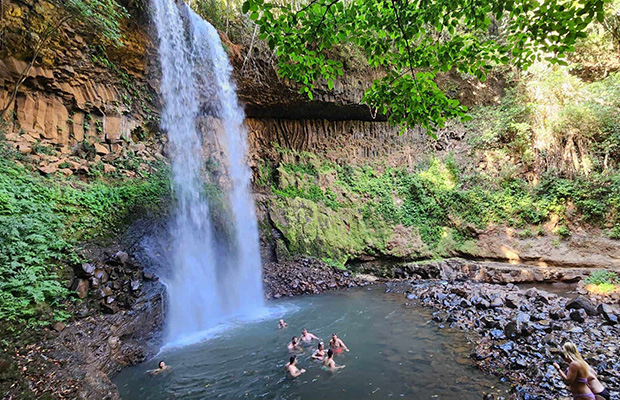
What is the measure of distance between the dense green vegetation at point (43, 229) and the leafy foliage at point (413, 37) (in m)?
5.50

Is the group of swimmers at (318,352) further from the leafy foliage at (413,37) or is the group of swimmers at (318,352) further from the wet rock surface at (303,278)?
the leafy foliage at (413,37)

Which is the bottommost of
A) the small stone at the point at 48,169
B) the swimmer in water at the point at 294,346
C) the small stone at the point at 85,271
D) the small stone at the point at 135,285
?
the swimmer in water at the point at 294,346

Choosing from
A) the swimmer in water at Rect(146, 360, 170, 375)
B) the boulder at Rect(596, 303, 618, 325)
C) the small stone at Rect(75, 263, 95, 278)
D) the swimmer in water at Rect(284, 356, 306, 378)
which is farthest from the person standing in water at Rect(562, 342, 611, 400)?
the small stone at Rect(75, 263, 95, 278)

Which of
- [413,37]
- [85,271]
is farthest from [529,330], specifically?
[85,271]

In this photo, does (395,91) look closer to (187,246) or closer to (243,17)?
(187,246)

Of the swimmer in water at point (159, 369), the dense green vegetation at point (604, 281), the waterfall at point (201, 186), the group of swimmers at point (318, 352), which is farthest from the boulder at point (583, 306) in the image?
the swimmer in water at point (159, 369)

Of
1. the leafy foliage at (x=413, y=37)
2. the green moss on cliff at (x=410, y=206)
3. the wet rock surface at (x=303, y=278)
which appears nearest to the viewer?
the leafy foliage at (x=413, y=37)

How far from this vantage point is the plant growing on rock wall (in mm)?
7203

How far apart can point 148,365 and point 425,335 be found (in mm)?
6052

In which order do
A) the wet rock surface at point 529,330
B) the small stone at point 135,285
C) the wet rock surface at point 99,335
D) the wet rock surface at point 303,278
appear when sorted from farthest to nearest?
the wet rock surface at point 303,278 < the small stone at point 135,285 < the wet rock surface at point 529,330 < the wet rock surface at point 99,335

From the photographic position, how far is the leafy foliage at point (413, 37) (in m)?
2.64

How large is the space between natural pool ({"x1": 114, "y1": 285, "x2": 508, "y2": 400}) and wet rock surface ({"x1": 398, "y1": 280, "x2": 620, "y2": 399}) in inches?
15.4

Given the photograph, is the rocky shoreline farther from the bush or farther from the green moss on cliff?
the green moss on cliff

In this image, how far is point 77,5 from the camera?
23.2 ft
